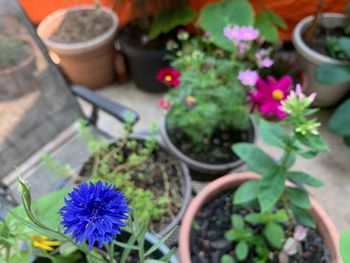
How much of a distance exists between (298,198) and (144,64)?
4.05 feet

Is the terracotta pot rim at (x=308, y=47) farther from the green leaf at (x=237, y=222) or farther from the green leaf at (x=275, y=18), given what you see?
the green leaf at (x=237, y=222)

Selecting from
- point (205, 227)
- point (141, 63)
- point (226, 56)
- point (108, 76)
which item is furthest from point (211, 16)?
point (205, 227)

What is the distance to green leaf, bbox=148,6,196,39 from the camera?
5.97ft

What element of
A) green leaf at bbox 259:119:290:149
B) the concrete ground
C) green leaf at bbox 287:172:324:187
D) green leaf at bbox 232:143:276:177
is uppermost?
green leaf at bbox 259:119:290:149

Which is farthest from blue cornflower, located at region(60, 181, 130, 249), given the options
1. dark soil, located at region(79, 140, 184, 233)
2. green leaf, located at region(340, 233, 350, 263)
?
dark soil, located at region(79, 140, 184, 233)

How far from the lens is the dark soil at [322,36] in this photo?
1.84m

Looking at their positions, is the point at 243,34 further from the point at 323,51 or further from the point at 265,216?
the point at 323,51

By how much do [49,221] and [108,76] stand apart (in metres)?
1.49

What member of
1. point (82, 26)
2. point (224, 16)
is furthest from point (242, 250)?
point (82, 26)

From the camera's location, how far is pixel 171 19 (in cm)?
184

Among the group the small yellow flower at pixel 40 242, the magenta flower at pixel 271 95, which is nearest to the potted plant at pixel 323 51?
the magenta flower at pixel 271 95

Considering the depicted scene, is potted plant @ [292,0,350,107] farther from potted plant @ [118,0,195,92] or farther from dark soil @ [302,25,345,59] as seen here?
potted plant @ [118,0,195,92]

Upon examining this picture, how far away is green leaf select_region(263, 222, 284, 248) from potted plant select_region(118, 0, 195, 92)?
1139 millimetres

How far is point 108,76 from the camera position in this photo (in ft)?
7.14
